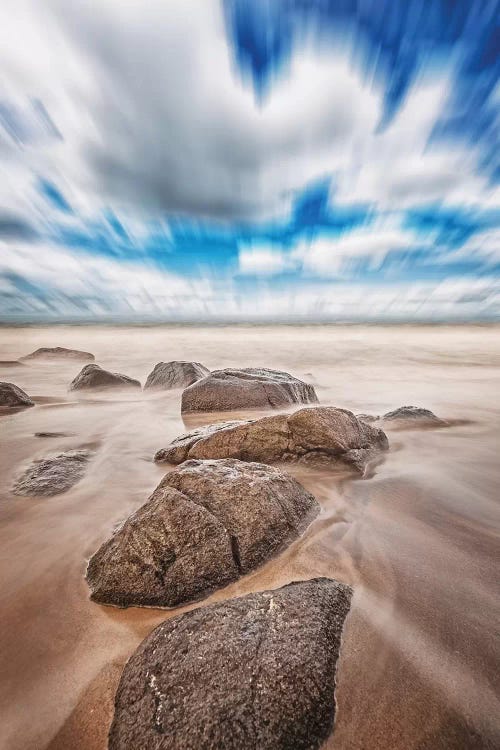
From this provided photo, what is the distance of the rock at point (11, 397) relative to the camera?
7938 mm

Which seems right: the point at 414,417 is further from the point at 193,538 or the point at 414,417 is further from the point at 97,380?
the point at 97,380

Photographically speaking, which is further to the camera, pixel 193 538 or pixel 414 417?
pixel 414 417

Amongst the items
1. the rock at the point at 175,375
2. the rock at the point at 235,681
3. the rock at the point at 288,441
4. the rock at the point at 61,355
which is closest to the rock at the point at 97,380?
the rock at the point at 175,375

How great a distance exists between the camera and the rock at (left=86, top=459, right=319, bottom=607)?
7.31 ft

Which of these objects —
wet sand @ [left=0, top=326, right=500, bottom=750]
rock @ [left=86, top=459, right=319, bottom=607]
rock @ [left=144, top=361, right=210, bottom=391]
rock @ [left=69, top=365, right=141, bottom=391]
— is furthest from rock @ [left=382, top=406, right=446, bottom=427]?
rock @ [left=69, top=365, right=141, bottom=391]

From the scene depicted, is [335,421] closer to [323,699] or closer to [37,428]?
[323,699]

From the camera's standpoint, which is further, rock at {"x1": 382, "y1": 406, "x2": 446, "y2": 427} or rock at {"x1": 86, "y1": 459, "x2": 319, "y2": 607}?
rock at {"x1": 382, "y1": 406, "x2": 446, "y2": 427}

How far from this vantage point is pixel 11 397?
8055 millimetres

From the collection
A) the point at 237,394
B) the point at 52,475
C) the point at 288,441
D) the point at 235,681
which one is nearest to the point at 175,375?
the point at 237,394

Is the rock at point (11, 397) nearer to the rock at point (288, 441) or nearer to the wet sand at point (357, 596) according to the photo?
the wet sand at point (357, 596)

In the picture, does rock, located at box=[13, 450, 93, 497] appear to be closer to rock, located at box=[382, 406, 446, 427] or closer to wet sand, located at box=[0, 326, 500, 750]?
wet sand, located at box=[0, 326, 500, 750]

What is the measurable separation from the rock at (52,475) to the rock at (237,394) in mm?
2904

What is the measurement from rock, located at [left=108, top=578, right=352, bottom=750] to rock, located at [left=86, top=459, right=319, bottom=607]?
391 mm

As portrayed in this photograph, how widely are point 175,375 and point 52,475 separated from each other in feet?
21.5
